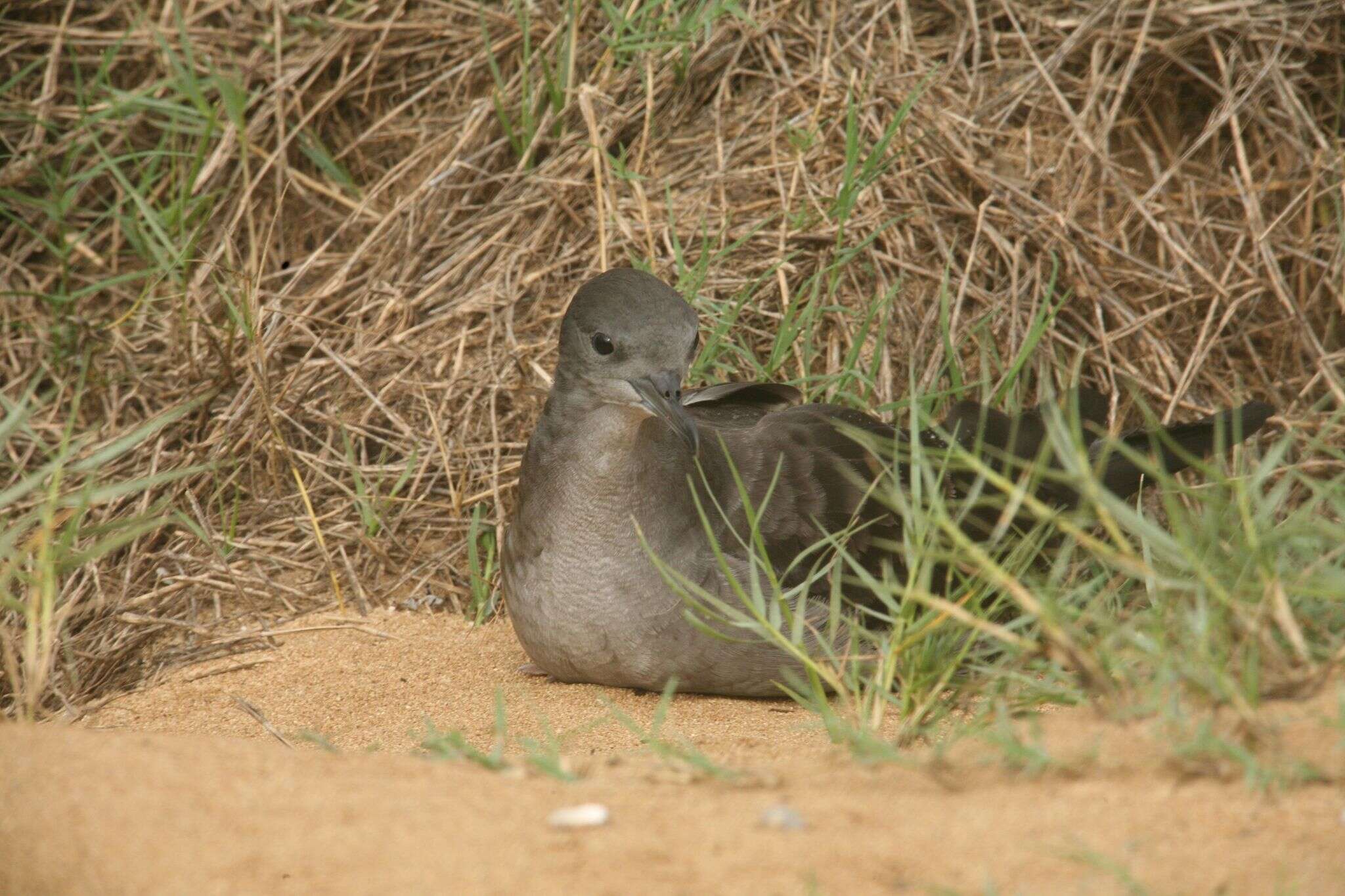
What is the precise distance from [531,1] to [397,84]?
64 centimetres

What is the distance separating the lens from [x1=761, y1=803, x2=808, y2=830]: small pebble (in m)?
1.96

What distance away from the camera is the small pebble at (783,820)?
196 cm

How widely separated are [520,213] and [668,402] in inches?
72.4

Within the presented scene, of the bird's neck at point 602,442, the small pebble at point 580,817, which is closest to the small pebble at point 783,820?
the small pebble at point 580,817

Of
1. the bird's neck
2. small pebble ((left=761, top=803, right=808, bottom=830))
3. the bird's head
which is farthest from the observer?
the bird's neck

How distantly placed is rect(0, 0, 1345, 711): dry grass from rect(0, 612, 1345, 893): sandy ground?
7.67ft

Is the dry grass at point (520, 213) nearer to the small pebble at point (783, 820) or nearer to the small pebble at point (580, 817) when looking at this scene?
the small pebble at point (580, 817)

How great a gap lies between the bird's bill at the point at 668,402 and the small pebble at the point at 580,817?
5.04 ft

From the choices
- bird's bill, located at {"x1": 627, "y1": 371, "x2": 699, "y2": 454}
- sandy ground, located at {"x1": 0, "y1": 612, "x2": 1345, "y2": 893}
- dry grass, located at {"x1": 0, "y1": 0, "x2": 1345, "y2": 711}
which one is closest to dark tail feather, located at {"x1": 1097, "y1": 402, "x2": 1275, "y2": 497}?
dry grass, located at {"x1": 0, "y1": 0, "x2": 1345, "y2": 711}

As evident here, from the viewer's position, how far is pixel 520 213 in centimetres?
521

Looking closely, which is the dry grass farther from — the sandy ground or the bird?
the sandy ground

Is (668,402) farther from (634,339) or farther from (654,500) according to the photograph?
(654,500)

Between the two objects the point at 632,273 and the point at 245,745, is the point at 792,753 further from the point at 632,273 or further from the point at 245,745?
the point at 632,273

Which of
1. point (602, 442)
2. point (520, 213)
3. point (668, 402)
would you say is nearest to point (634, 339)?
point (668, 402)
